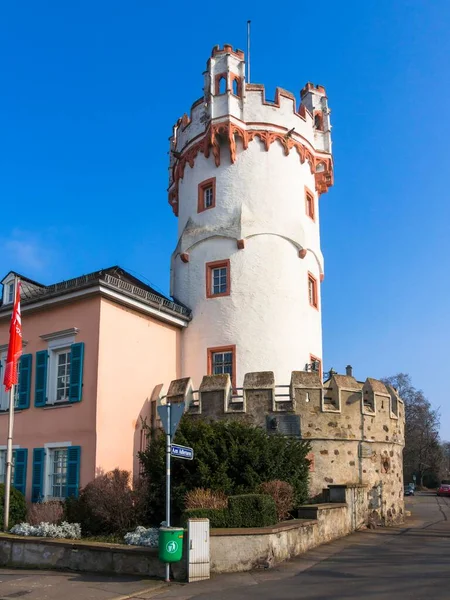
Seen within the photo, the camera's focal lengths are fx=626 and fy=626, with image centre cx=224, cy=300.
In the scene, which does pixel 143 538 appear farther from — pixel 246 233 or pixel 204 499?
pixel 246 233

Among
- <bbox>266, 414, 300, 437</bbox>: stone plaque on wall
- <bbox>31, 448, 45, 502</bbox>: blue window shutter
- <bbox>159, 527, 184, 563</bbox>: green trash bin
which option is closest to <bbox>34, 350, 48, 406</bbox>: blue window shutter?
<bbox>31, 448, 45, 502</bbox>: blue window shutter

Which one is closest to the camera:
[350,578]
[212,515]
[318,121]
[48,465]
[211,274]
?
[350,578]

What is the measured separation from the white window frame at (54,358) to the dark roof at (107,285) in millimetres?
1501

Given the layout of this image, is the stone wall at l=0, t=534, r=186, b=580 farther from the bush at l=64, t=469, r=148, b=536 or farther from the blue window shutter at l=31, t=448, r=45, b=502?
the blue window shutter at l=31, t=448, r=45, b=502

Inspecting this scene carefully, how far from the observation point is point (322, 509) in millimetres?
15844

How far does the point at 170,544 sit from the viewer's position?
11484 millimetres

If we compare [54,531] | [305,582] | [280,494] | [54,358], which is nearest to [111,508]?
[54,531]

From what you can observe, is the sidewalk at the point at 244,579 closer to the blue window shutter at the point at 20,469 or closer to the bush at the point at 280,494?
the bush at the point at 280,494

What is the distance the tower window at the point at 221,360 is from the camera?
23.0 m

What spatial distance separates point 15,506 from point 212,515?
8.20 metres

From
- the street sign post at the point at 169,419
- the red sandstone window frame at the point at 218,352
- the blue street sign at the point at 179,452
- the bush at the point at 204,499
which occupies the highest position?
the red sandstone window frame at the point at 218,352

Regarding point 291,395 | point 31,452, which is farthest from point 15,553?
point 291,395

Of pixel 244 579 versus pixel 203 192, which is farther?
pixel 203 192

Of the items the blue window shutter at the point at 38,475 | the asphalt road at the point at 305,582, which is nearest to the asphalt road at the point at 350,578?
the asphalt road at the point at 305,582
